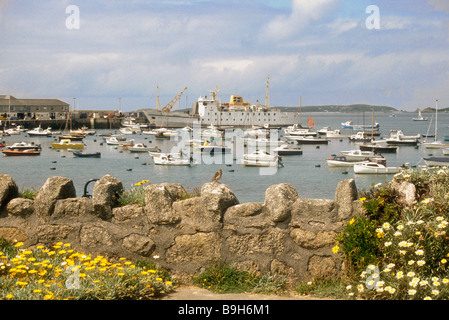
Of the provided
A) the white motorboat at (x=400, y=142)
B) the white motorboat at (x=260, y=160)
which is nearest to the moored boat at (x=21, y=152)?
the white motorboat at (x=260, y=160)

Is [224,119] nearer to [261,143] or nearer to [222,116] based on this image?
[222,116]

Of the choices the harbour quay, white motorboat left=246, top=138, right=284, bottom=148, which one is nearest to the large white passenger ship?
the harbour quay

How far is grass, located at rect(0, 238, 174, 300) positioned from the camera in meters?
5.41

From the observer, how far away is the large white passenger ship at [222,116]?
461ft

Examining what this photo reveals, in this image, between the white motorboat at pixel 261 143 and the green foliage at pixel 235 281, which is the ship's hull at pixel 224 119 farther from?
the green foliage at pixel 235 281

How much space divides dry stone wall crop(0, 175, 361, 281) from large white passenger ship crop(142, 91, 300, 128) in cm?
13082

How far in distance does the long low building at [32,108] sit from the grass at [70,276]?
137 meters

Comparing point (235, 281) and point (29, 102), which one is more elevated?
point (29, 102)

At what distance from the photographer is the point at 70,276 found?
5.84 m

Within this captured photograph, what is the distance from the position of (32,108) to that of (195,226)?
146355 mm

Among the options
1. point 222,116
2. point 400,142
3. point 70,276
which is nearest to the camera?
point 70,276

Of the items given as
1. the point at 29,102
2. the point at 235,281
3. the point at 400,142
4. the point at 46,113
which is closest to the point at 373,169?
the point at 400,142

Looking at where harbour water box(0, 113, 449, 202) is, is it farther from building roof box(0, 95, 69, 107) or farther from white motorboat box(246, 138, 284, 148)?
building roof box(0, 95, 69, 107)

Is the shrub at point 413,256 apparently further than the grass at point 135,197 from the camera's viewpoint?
No
